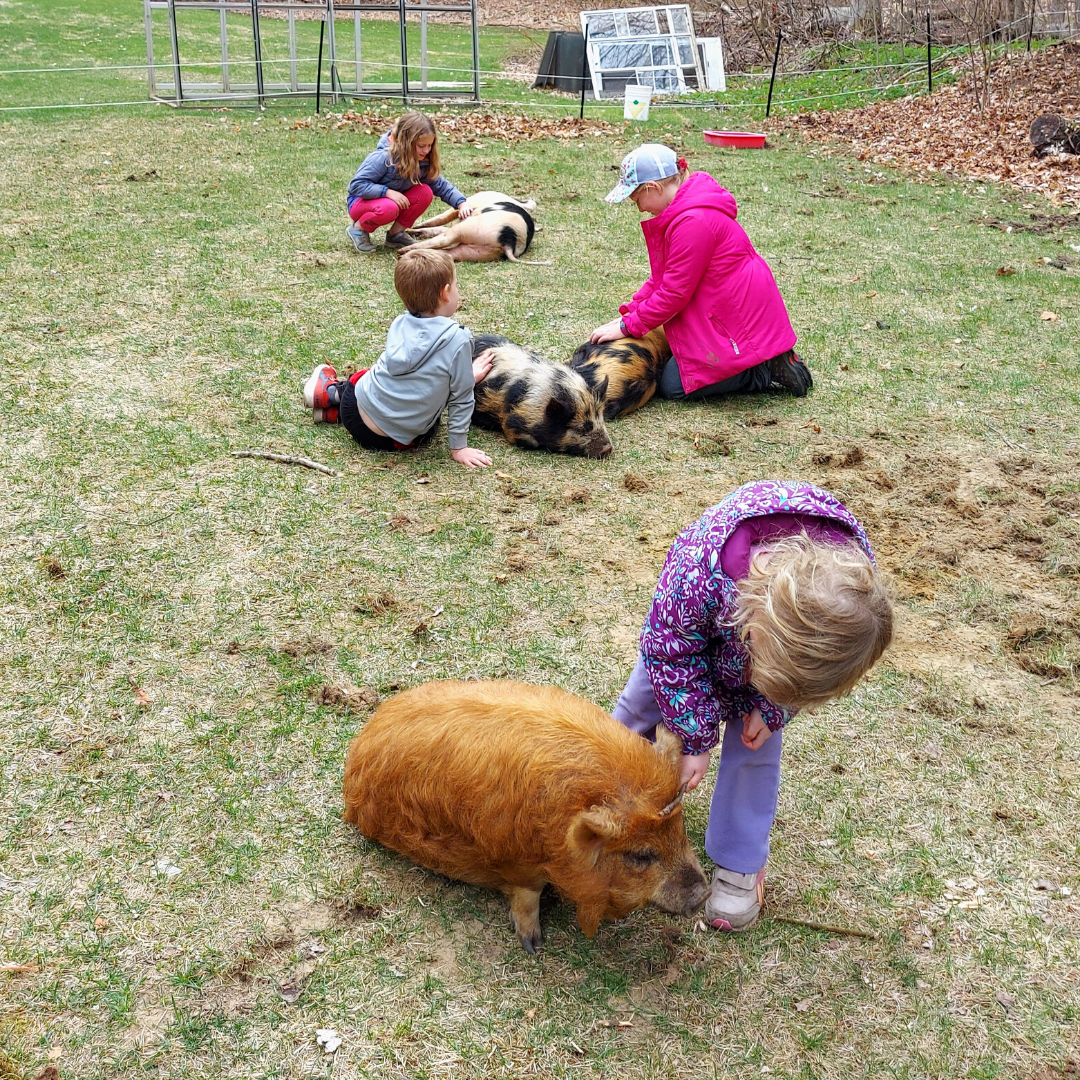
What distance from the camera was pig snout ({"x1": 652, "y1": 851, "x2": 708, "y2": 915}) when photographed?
2.58 meters

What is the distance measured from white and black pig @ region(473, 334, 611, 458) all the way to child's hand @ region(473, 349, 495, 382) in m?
0.03

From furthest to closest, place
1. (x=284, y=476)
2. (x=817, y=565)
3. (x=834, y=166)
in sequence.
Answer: (x=834, y=166)
(x=284, y=476)
(x=817, y=565)

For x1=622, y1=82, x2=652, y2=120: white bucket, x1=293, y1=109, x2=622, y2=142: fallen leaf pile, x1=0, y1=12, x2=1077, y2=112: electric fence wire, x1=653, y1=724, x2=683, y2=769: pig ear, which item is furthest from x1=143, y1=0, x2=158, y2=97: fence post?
x1=653, y1=724, x2=683, y2=769: pig ear

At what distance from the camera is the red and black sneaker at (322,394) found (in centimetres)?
540

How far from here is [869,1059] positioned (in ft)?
8.39

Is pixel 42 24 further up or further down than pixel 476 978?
further up

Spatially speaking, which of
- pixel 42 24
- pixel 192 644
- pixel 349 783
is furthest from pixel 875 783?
pixel 42 24

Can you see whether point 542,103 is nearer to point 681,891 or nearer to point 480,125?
point 480,125

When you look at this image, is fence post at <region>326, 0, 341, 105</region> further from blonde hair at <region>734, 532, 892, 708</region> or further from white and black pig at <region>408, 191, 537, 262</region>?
blonde hair at <region>734, 532, 892, 708</region>

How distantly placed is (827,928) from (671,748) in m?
0.79

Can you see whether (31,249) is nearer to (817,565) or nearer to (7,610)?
(7,610)

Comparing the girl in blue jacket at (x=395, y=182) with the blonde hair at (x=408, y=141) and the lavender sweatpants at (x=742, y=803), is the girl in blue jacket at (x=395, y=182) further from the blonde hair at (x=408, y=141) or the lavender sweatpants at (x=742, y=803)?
the lavender sweatpants at (x=742, y=803)

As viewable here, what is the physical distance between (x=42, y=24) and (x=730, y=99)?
52.3 ft

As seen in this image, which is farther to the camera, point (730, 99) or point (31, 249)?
point (730, 99)
